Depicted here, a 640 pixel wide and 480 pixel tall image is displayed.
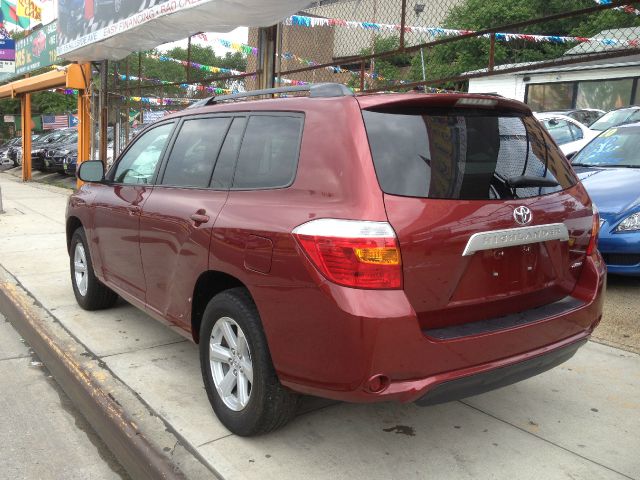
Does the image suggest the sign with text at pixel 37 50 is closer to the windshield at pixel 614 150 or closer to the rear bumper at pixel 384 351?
the windshield at pixel 614 150

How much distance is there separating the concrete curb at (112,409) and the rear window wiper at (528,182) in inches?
77.3

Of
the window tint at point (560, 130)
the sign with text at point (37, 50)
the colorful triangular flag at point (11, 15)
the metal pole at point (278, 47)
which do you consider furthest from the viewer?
the colorful triangular flag at point (11, 15)

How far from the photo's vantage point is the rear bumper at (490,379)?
246cm

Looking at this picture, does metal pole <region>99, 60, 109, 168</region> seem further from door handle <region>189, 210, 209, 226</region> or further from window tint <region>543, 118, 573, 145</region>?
door handle <region>189, 210, 209, 226</region>

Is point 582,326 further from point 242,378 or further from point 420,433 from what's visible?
point 242,378

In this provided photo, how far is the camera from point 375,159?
2514 mm

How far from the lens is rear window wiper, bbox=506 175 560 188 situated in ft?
9.14

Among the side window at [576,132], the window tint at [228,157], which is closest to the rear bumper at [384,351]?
the window tint at [228,157]

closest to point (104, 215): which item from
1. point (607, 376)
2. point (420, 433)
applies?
point (420, 433)

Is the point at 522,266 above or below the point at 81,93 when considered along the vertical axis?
below

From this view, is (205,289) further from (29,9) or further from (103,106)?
(29,9)

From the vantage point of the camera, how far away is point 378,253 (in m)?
2.36

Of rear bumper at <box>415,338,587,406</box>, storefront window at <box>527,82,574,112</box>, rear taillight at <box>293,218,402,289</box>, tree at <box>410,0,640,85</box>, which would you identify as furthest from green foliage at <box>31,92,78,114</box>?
rear bumper at <box>415,338,587,406</box>

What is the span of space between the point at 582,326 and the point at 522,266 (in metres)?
0.59
